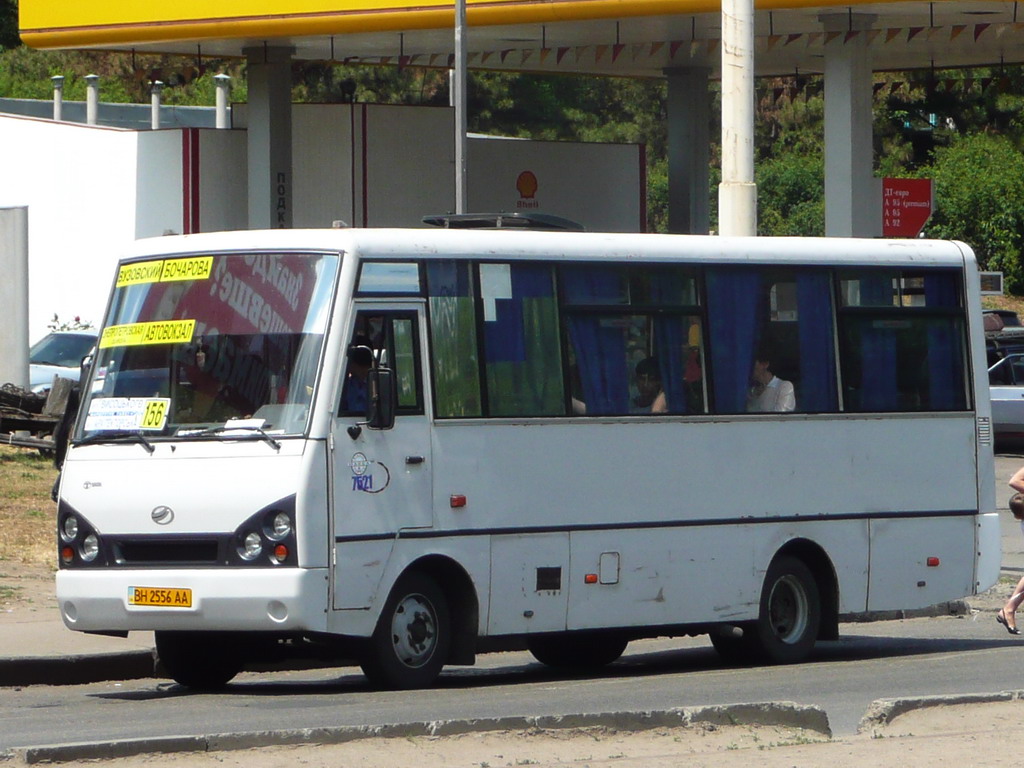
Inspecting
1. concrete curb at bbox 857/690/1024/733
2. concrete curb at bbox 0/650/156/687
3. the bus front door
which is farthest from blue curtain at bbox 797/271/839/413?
concrete curb at bbox 0/650/156/687

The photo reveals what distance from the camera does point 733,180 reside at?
1644 cm

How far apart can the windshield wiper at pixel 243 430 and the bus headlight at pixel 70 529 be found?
0.85 m

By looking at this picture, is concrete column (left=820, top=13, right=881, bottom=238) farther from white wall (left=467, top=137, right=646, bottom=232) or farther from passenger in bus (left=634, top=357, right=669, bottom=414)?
passenger in bus (left=634, top=357, right=669, bottom=414)

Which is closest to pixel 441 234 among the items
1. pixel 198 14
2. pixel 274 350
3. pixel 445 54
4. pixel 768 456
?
pixel 274 350

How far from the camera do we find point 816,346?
13.0 m

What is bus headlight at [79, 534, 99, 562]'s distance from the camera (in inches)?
424

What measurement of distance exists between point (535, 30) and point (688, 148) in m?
6.18

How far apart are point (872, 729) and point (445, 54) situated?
935 inches

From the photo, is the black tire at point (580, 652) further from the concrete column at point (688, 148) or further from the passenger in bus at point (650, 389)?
the concrete column at point (688, 148)

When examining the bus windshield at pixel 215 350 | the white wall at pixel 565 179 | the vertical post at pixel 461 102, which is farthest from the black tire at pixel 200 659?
the white wall at pixel 565 179

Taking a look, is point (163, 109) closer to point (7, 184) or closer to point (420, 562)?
point (7, 184)

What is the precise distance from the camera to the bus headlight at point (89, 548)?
35.3ft

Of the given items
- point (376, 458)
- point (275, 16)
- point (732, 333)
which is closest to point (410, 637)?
point (376, 458)

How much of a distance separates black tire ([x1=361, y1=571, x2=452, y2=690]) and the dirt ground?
2.38 metres
